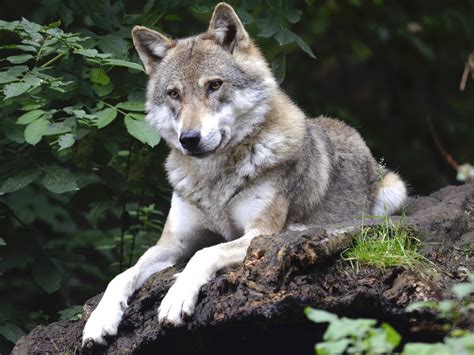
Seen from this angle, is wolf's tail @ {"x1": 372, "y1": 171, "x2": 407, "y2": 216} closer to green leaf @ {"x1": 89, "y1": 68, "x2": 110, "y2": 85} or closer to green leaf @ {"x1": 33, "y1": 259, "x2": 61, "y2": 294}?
green leaf @ {"x1": 89, "y1": 68, "x2": 110, "y2": 85}

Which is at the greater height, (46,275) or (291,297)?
(291,297)

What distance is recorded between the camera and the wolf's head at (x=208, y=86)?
5.66 metres

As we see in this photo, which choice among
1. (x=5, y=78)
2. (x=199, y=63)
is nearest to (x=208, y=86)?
(x=199, y=63)

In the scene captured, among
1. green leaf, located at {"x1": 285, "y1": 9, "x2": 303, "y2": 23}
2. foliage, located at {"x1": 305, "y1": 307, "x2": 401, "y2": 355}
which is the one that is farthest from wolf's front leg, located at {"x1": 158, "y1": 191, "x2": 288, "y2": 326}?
foliage, located at {"x1": 305, "y1": 307, "x2": 401, "y2": 355}

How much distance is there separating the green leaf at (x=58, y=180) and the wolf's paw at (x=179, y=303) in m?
1.34

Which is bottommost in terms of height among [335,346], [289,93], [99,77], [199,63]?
[289,93]

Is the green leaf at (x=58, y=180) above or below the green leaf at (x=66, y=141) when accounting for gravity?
below

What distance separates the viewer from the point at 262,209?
5.76 m

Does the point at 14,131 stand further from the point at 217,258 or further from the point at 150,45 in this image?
the point at 217,258

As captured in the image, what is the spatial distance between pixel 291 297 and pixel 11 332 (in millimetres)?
2546

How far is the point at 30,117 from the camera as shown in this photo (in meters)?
5.61

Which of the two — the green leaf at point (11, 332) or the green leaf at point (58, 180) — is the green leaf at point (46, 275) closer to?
the green leaf at point (11, 332)

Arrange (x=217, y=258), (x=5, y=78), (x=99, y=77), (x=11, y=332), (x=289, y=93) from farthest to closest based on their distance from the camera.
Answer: (x=289, y=93), (x=99, y=77), (x=11, y=332), (x=5, y=78), (x=217, y=258)

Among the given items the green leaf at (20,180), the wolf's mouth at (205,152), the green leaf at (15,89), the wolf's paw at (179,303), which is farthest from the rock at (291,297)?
the green leaf at (15,89)
